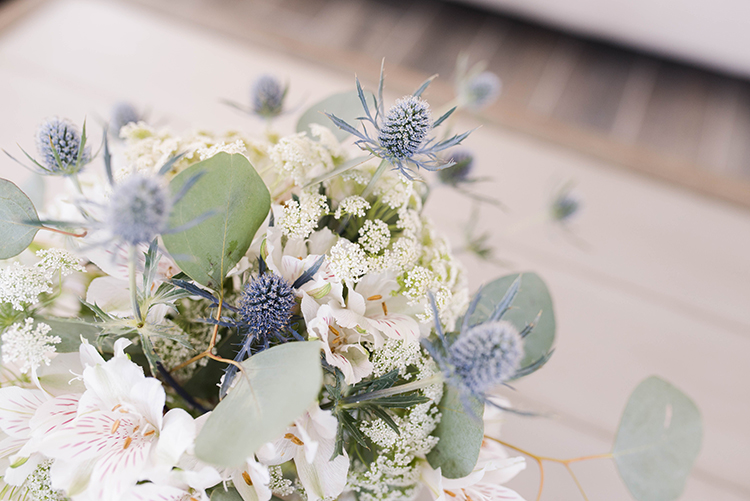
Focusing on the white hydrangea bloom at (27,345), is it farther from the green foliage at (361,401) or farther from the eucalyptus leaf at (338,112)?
the eucalyptus leaf at (338,112)

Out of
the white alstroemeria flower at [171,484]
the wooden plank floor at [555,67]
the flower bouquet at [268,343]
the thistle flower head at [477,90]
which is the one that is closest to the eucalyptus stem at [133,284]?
the flower bouquet at [268,343]

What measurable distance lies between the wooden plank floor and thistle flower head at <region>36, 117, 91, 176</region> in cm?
120

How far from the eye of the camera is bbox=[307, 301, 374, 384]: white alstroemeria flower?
37cm

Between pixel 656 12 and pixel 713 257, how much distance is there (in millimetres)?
943

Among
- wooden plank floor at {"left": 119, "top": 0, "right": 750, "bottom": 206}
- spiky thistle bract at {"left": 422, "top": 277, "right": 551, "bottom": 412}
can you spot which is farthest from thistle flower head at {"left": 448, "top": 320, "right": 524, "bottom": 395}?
wooden plank floor at {"left": 119, "top": 0, "right": 750, "bottom": 206}

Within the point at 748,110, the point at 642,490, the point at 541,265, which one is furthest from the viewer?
the point at 748,110

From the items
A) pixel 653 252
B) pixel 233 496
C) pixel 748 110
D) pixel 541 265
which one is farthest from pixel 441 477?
pixel 748 110

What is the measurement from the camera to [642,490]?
470 millimetres

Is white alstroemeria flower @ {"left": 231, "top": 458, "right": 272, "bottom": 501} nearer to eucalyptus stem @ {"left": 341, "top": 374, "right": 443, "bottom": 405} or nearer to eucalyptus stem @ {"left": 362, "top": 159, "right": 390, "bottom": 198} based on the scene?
eucalyptus stem @ {"left": 341, "top": 374, "right": 443, "bottom": 405}

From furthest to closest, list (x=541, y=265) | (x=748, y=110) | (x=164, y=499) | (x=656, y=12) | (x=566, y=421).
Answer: (x=748, y=110), (x=656, y=12), (x=541, y=265), (x=566, y=421), (x=164, y=499)

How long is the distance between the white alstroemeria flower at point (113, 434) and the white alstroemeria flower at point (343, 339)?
0.33 ft

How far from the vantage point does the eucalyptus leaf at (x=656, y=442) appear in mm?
471

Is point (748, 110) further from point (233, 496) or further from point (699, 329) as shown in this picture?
point (233, 496)

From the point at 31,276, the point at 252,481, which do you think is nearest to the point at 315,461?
the point at 252,481
